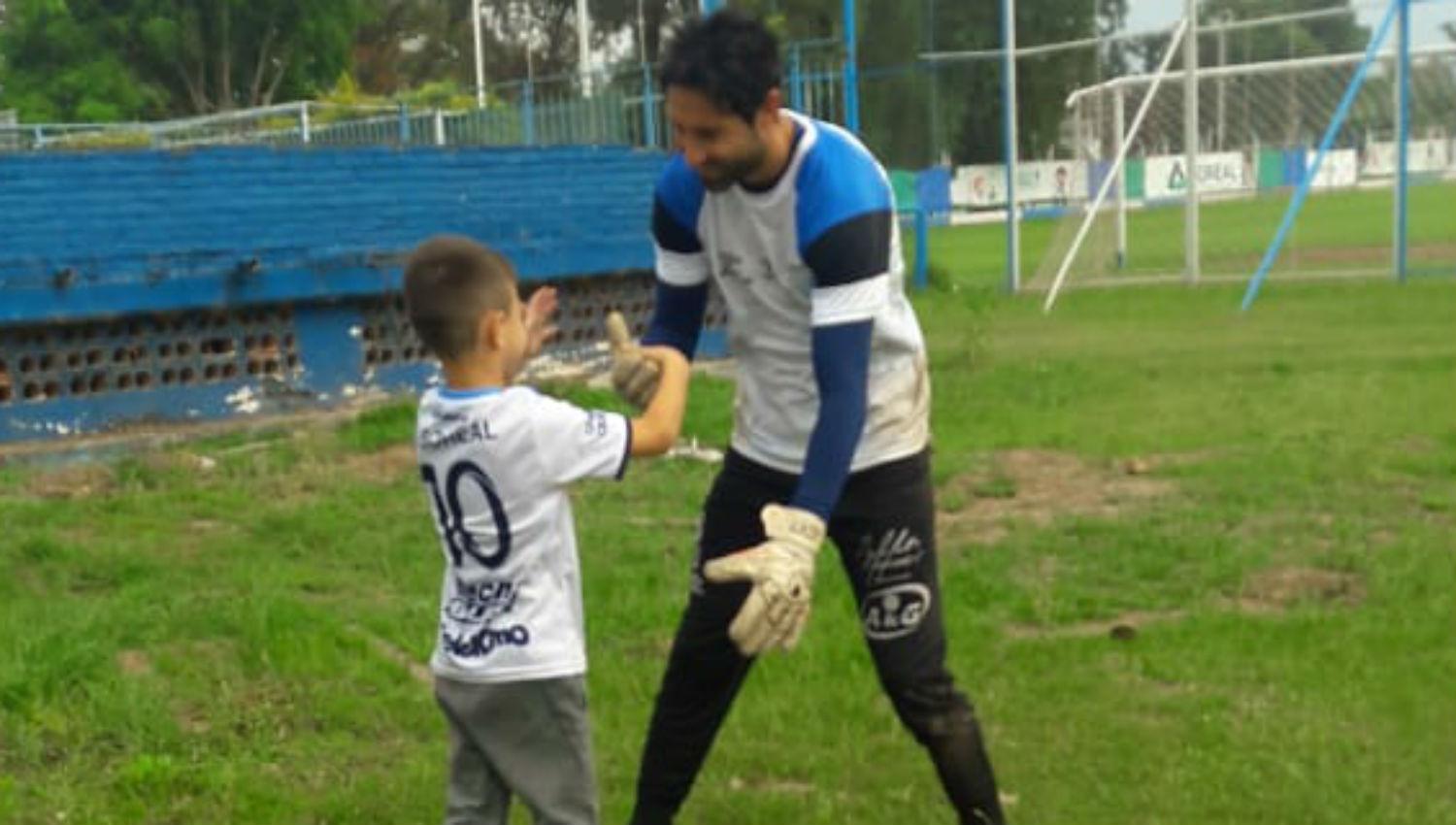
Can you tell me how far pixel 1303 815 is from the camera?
15.0 ft

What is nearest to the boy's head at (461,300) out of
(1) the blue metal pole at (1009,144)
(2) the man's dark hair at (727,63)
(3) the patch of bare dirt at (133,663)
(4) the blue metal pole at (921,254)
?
(2) the man's dark hair at (727,63)

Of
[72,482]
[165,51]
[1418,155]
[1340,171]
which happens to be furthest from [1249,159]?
[165,51]

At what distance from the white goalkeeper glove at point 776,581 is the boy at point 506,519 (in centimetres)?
31

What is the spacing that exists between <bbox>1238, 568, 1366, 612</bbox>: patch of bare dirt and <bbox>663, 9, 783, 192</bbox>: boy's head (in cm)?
360

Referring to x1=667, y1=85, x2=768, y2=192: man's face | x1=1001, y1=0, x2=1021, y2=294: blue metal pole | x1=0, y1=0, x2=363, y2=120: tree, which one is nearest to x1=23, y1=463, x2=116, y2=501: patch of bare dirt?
x1=667, y1=85, x2=768, y2=192: man's face

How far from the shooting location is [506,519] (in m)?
3.55

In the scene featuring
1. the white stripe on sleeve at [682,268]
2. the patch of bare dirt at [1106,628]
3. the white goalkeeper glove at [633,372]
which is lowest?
the patch of bare dirt at [1106,628]

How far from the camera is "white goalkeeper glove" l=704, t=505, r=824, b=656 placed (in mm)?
3607

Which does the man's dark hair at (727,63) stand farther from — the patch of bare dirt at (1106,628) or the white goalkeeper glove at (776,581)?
the patch of bare dirt at (1106,628)

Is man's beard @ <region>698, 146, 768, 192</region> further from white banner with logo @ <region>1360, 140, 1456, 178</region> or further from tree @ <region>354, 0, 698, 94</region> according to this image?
tree @ <region>354, 0, 698, 94</region>

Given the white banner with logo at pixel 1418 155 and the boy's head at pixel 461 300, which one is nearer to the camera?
the boy's head at pixel 461 300

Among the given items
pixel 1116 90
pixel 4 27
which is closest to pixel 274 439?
pixel 1116 90

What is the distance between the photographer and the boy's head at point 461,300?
138 inches

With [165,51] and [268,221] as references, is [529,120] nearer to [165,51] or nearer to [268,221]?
[268,221]
